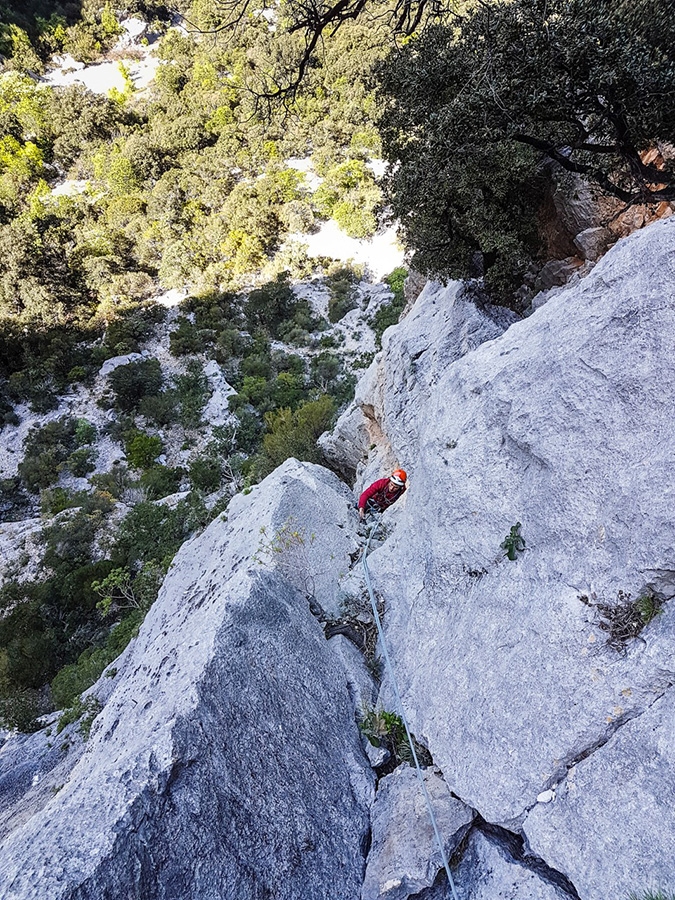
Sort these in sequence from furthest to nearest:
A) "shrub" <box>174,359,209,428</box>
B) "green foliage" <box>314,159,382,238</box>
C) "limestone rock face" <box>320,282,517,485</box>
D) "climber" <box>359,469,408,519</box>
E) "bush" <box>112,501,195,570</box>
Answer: "green foliage" <box>314,159,382,238</box> < "shrub" <box>174,359,209,428</box> < "bush" <box>112,501,195,570</box> < "climber" <box>359,469,408,519</box> < "limestone rock face" <box>320,282,517,485</box>

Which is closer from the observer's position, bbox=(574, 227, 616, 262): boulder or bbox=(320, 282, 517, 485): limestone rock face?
bbox=(574, 227, 616, 262): boulder

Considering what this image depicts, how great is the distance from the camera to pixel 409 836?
5082 millimetres

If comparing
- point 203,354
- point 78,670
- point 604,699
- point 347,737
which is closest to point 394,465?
point 347,737

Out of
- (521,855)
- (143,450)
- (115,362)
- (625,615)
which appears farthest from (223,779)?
(115,362)

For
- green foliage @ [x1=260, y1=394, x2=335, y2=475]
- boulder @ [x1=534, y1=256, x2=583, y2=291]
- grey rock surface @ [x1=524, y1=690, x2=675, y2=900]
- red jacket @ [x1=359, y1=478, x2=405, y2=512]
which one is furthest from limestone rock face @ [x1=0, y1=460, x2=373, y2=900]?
green foliage @ [x1=260, y1=394, x2=335, y2=475]

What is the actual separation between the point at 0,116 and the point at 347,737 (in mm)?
87968

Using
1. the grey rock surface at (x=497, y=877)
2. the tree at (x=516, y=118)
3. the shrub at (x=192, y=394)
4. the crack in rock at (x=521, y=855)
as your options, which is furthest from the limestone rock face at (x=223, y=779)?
the shrub at (x=192, y=394)

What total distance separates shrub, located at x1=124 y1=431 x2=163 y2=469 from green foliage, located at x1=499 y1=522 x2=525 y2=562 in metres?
32.0

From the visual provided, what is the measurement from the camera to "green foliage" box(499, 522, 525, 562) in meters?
5.81

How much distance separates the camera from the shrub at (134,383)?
37.5 m

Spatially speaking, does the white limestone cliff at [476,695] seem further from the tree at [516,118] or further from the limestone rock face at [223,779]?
the tree at [516,118]

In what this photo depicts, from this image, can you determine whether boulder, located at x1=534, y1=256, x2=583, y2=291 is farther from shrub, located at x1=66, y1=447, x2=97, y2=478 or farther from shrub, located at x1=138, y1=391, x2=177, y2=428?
shrub, located at x1=66, y1=447, x2=97, y2=478

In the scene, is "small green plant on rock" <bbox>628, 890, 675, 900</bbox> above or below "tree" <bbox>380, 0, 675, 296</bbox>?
below

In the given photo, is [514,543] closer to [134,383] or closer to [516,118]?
[516,118]
